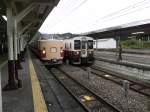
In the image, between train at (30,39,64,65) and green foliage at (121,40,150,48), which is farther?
green foliage at (121,40,150,48)

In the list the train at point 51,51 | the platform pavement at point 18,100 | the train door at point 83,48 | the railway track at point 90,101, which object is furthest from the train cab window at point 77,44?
the platform pavement at point 18,100

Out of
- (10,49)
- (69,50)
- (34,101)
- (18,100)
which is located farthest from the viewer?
(69,50)

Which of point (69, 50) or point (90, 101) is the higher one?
point (69, 50)

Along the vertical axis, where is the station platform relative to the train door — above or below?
below

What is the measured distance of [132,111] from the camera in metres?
8.30

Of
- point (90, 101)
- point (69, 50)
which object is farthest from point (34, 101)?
point (69, 50)

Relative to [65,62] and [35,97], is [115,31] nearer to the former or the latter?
[65,62]

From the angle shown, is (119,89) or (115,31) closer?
(119,89)

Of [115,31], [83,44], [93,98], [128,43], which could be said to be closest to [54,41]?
[83,44]

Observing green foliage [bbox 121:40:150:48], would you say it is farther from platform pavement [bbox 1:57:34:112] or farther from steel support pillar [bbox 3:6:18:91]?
Result: platform pavement [bbox 1:57:34:112]

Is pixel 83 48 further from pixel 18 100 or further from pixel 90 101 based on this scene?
pixel 18 100

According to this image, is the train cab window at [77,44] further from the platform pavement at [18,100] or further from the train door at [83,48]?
the platform pavement at [18,100]

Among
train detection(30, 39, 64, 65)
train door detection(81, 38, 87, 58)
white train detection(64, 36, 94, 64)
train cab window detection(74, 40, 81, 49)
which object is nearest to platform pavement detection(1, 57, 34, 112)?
train detection(30, 39, 64, 65)

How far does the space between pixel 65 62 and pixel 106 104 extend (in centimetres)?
1824
